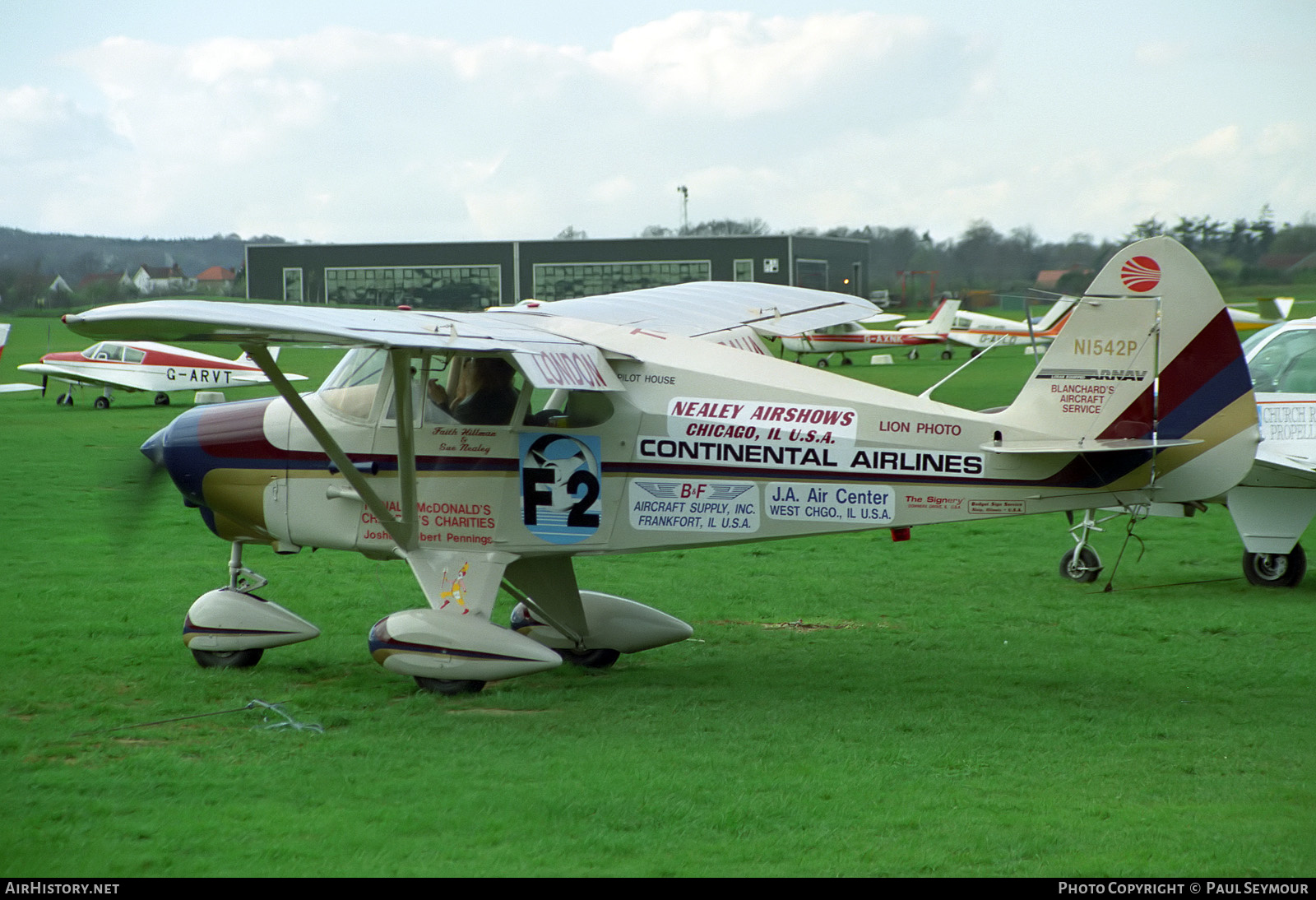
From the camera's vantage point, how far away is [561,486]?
7977 millimetres

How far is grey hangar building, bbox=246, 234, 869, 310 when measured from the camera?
43344 millimetres

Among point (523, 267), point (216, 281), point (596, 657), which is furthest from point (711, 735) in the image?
point (523, 267)

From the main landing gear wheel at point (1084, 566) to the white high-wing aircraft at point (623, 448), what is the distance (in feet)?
15.9

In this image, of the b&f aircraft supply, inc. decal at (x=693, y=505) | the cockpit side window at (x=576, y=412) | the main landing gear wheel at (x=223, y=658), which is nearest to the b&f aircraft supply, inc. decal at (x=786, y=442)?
the b&f aircraft supply, inc. decal at (x=693, y=505)

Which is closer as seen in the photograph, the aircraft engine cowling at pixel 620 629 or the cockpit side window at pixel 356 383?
the cockpit side window at pixel 356 383

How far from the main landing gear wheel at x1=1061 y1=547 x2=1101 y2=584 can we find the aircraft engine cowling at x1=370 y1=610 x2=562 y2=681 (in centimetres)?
666

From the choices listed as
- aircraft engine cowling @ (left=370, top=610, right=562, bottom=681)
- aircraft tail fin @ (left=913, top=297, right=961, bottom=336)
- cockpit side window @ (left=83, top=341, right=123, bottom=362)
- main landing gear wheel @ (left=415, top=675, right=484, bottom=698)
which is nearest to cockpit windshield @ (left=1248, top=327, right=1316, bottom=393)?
aircraft engine cowling @ (left=370, top=610, right=562, bottom=681)

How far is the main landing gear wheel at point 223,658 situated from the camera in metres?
8.52

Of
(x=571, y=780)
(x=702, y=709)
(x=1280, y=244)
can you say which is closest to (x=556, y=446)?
(x=702, y=709)

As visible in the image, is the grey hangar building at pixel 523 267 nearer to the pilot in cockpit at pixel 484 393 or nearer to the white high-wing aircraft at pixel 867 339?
the white high-wing aircraft at pixel 867 339

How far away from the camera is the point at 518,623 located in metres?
9.36

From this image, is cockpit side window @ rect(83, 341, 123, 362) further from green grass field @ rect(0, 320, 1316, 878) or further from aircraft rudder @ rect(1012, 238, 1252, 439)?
aircraft rudder @ rect(1012, 238, 1252, 439)

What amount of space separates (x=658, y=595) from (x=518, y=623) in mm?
2378

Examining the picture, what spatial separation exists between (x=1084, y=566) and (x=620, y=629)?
18.4 feet
